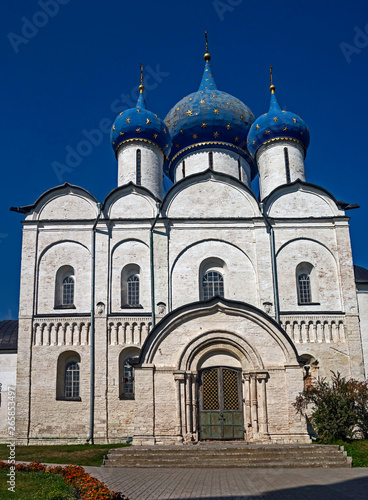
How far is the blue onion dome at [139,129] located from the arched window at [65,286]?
20.0 ft

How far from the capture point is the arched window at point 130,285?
18422mm

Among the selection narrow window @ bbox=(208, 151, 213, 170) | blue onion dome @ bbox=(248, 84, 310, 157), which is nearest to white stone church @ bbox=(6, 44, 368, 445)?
blue onion dome @ bbox=(248, 84, 310, 157)

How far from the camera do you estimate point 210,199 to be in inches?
771

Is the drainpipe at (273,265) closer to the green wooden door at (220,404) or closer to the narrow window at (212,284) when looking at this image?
the narrow window at (212,284)

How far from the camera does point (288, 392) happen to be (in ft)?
48.0

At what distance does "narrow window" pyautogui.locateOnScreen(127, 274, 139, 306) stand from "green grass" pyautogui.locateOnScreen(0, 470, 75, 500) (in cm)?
852

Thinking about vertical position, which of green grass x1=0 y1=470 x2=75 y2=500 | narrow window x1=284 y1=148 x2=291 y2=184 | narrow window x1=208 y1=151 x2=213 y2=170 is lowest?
green grass x1=0 y1=470 x2=75 y2=500

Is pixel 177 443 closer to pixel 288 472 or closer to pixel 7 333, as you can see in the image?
pixel 288 472

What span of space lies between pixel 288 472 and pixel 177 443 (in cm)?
380

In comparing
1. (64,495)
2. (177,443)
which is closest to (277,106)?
(177,443)

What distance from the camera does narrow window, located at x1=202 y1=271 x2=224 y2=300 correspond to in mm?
18516

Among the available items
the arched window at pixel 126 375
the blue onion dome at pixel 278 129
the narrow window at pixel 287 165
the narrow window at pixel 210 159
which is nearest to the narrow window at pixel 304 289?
the narrow window at pixel 287 165

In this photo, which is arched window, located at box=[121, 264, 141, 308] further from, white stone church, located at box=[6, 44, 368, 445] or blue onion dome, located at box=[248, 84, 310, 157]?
blue onion dome, located at box=[248, 84, 310, 157]

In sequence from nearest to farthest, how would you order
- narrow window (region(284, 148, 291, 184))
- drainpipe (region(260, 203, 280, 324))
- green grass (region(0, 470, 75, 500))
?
green grass (region(0, 470, 75, 500)) < drainpipe (region(260, 203, 280, 324)) < narrow window (region(284, 148, 291, 184))
